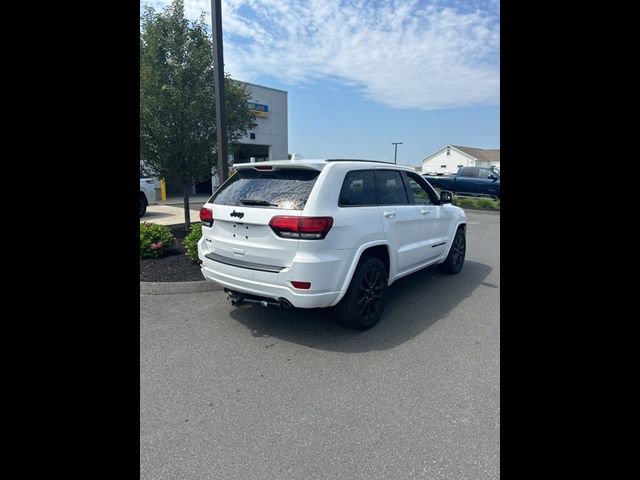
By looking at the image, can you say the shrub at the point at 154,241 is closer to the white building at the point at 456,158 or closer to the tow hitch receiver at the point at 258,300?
the tow hitch receiver at the point at 258,300

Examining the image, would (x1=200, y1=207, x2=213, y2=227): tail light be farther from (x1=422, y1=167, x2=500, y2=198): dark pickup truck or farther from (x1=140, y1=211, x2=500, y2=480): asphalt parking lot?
(x1=422, y1=167, x2=500, y2=198): dark pickup truck

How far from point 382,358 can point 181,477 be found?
6.24 ft

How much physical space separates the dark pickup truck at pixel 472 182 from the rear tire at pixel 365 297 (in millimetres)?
18219

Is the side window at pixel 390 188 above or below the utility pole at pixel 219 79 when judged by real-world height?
below

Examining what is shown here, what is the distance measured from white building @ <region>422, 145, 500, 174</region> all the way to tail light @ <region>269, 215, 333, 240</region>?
55.4 m

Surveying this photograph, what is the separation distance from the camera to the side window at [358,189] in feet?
12.0

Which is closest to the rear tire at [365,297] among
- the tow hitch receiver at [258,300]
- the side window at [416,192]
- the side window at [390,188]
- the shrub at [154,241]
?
the tow hitch receiver at [258,300]

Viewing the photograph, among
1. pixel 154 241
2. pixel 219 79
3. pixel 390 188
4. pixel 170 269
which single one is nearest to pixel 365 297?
pixel 390 188

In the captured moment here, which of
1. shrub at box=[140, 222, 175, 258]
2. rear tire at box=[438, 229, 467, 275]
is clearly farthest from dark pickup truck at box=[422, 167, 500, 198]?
shrub at box=[140, 222, 175, 258]

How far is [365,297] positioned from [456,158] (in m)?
62.7
